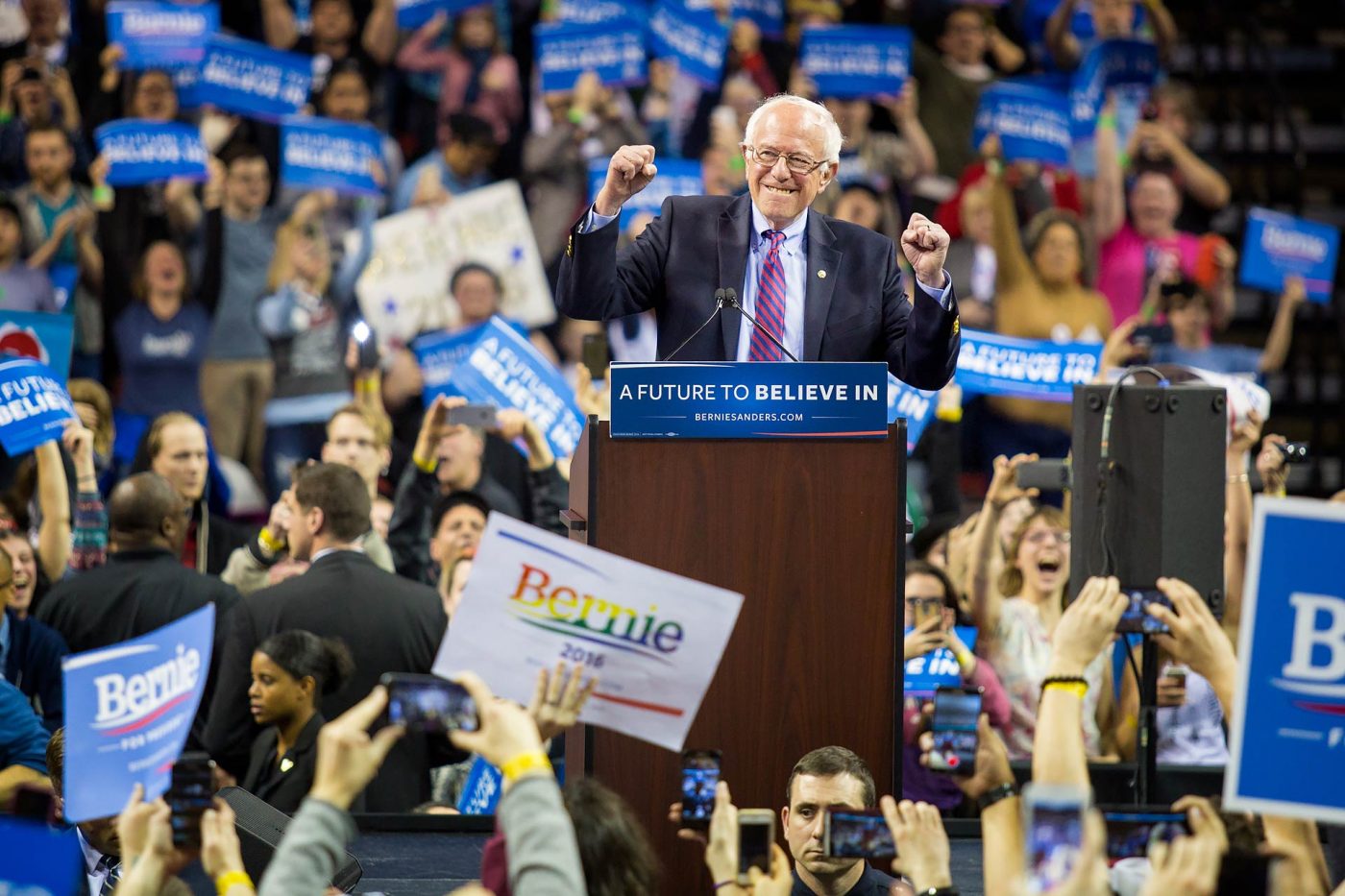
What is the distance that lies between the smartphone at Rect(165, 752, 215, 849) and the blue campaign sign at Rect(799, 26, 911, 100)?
729 cm

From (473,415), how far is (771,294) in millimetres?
2302

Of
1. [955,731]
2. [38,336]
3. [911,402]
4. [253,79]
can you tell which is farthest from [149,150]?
[955,731]

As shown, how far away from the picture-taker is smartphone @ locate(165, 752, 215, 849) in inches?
118

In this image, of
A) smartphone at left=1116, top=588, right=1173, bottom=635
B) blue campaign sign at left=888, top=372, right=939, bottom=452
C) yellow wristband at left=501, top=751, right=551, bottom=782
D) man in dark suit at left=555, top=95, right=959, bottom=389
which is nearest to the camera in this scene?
yellow wristband at left=501, top=751, right=551, bottom=782

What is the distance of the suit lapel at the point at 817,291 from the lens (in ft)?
14.2

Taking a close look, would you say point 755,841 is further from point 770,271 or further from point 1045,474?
point 1045,474

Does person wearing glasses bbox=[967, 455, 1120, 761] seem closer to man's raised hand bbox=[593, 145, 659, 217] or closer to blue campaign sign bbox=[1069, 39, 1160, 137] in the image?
man's raised hand bbox=[593, 145, 659, 217]

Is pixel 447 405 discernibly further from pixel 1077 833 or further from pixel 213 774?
pixel 1077 833

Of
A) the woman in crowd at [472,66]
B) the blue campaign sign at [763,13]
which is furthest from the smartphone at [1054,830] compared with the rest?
the blue campaign sign at [763,13]

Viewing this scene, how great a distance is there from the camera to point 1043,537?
259 inches

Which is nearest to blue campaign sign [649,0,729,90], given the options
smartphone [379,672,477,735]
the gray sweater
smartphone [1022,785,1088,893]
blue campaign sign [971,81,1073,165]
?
blue campaign sign [971,81,1073,165]

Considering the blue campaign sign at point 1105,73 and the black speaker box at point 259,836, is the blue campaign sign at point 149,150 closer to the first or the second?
A: the blue campaign sign at point 1105,73

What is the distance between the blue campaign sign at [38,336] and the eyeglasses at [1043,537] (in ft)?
11.0

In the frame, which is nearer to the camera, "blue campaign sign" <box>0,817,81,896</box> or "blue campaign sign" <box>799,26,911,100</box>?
"blue campaign sign" <box>0,817,81,896</box>
